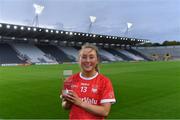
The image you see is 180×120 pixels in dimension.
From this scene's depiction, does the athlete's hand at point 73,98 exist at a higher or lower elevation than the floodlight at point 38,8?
lower

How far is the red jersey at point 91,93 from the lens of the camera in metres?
2.93

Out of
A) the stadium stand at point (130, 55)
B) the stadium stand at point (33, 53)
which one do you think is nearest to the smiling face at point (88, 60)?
the stadium stand at point (33, 53)

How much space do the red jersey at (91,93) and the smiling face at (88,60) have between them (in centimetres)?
10

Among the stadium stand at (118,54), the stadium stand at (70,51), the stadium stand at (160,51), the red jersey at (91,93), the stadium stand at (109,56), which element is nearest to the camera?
the red jersey at (91,93)

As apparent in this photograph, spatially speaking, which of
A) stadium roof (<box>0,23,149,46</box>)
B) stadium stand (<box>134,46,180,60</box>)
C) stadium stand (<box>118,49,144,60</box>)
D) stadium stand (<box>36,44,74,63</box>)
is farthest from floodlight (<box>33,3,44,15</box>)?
stadium stand (<box>134,46,180,60</box>)

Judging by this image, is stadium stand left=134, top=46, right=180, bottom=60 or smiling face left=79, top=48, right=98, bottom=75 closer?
smiling face left=79, top=48, right=98, bottom=75

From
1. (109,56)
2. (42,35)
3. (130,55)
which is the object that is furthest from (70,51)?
(130,55)

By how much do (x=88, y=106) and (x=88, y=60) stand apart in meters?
0.44

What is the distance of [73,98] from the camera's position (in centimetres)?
279

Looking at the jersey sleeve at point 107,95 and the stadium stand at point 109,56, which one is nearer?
the jersey sleeve at point 107,95

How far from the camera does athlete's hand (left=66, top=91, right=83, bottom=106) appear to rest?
9.08 feet

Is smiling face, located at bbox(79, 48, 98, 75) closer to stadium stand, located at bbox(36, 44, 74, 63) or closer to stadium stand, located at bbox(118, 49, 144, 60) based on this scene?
stadium stand, located at bbox(36, 44, 74, 63)

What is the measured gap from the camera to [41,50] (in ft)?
187

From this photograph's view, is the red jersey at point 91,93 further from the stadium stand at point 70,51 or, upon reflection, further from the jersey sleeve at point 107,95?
the stadium stand at point 70,51
